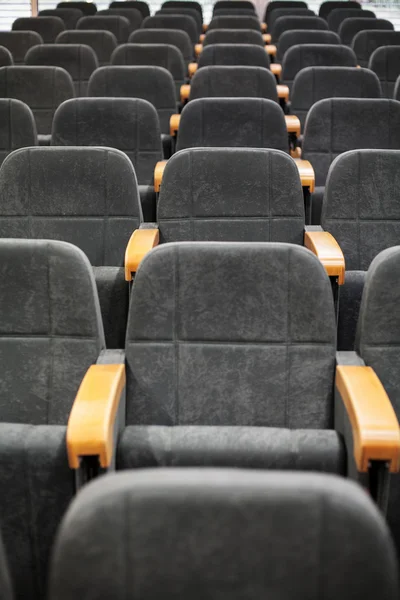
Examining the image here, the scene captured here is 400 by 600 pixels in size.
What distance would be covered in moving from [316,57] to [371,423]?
1.32 metres

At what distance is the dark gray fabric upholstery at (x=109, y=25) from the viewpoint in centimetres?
231

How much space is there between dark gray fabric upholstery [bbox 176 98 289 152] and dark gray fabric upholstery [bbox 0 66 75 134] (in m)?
0.46

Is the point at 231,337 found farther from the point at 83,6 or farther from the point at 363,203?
the point at 83,6

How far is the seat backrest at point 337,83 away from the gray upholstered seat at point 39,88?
0.42 m

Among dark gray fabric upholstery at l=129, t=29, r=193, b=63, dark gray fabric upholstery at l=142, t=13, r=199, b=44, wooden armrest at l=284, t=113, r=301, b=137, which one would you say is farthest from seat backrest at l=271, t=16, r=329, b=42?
wooden armrest at l=284, t=113, r=301, b=137

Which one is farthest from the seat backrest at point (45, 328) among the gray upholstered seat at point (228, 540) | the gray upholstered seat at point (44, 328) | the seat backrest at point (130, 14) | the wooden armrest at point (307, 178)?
the seat backrest at point (130, 14)

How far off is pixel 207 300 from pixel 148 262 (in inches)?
2.1

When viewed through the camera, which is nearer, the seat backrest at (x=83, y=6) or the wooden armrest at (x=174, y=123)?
the wooden armrest at (x=174, y=123)

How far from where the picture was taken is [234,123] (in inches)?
47.1

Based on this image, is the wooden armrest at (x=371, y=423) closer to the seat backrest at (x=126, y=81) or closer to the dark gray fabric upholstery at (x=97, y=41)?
the seat backrest at (x=126, y=81)

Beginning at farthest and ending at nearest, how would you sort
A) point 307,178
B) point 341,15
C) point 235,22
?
point 341,15 → point 235,22 → point 307,178

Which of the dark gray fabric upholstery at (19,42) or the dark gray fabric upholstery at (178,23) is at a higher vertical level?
the dark gray fabric upholstery at (178,23)

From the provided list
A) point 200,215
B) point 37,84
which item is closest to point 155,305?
point 200,215

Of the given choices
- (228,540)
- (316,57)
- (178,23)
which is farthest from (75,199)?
(178,23)
